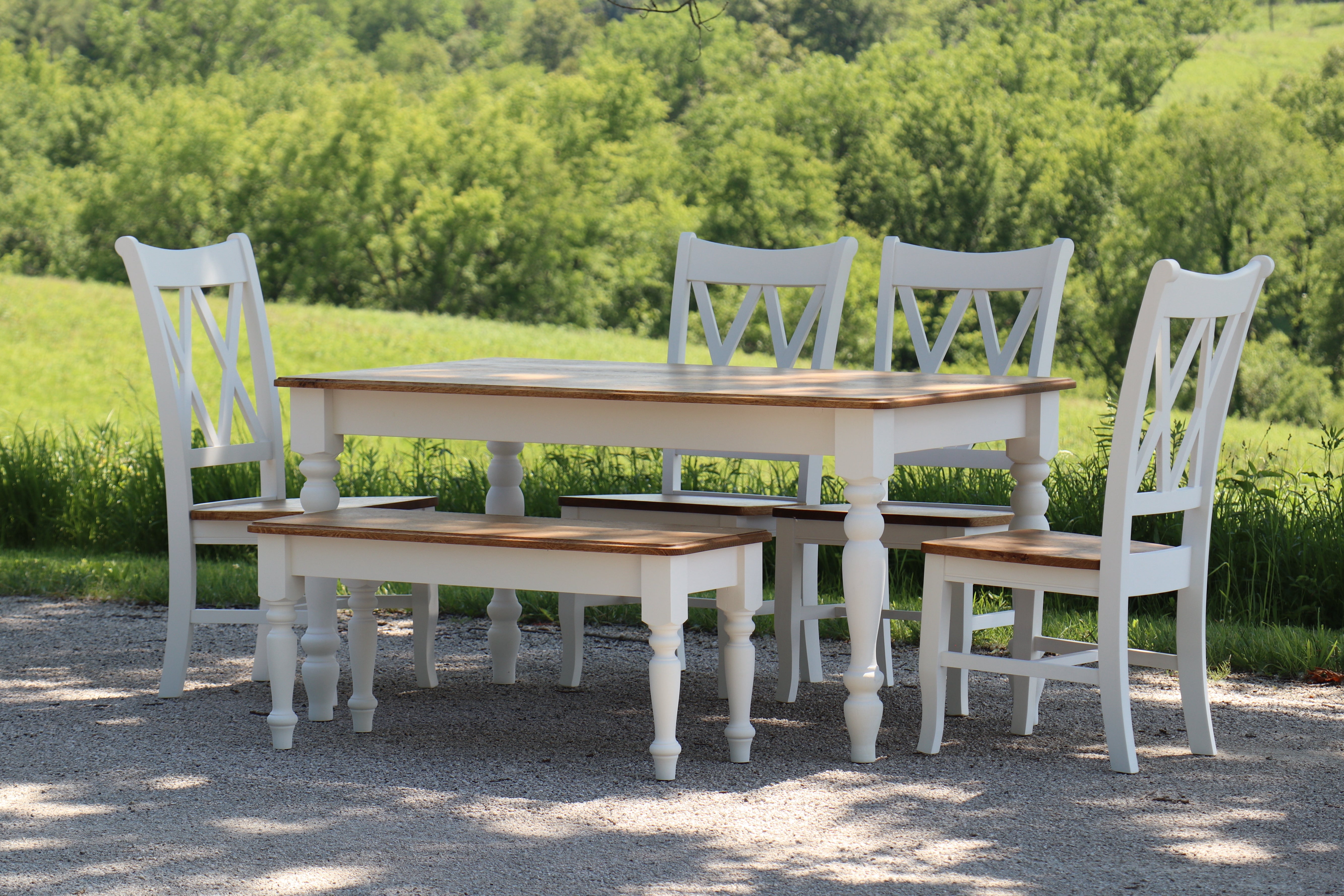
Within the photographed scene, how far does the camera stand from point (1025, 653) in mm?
4062

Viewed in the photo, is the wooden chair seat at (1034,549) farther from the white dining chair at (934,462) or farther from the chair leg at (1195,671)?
the white dining chair at (934,462)

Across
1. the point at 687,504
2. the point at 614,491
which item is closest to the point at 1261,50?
the point at 614,491

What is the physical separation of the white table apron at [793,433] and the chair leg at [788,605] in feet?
1.44

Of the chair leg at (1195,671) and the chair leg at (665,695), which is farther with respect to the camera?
the chair leg at (1195,671)

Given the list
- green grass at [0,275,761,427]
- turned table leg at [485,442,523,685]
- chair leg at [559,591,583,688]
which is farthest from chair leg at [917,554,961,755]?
green grass at [0,275,761,427]

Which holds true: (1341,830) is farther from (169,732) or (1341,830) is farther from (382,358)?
(382,358)

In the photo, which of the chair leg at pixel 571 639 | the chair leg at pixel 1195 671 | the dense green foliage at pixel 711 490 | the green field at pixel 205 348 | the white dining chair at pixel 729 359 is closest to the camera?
the chair leg at pixel 1195 671

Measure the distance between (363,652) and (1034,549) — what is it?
1.71 meters

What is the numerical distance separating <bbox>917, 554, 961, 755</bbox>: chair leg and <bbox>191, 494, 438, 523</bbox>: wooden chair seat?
4.89 feet

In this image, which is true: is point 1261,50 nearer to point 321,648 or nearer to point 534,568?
point 321,648

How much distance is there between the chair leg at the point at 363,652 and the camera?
158 inches

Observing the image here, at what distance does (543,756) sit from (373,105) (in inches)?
1358

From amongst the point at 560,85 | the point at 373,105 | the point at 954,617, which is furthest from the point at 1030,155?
the point at 954,617

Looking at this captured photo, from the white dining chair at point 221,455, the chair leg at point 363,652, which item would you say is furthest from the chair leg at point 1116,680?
the white dining chair at point 221,455
